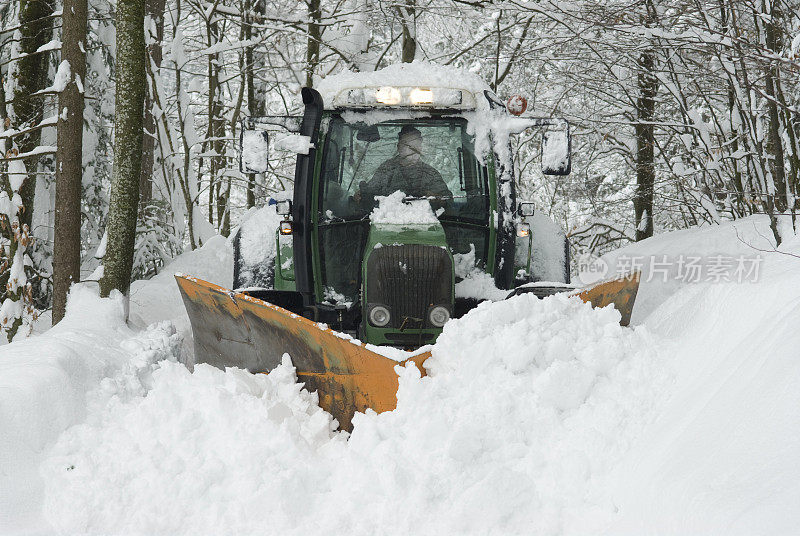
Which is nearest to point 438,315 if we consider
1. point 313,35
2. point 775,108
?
point 775,108

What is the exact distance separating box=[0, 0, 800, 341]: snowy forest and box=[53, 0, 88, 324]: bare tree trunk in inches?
0.5

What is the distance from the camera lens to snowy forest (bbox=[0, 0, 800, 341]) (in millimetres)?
6152

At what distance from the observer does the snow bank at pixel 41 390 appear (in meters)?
3.05

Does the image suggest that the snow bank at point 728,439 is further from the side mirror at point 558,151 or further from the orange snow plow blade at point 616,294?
the side mirror at point 558,151

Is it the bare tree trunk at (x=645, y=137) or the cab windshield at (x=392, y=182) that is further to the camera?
the bare tree trunk at (x=645, y=137)

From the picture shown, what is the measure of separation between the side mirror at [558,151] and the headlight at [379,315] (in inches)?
56.6

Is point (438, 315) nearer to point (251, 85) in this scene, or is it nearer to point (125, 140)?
point (125, 140)

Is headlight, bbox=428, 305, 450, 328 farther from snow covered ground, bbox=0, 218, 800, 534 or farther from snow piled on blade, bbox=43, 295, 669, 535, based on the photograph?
snow piled on blade, bbox=43, 295, 669, 535

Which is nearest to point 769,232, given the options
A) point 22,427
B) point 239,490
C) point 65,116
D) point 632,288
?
point 632,288

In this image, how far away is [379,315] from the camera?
4469 millimetres

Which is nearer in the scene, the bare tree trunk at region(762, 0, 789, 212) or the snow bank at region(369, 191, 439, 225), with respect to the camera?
the snow bank at region(369, 191, 439, 225)

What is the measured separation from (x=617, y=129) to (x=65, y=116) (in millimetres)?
7322

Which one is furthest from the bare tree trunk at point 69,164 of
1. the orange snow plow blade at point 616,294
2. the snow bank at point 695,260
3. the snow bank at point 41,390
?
the orange snow plow blade at point 616,294

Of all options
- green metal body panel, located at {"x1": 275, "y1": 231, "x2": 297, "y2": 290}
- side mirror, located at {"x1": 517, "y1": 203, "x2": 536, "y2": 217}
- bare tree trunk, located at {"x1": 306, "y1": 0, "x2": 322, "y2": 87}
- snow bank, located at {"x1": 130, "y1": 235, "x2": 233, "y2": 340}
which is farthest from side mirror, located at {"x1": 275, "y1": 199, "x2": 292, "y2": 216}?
bare tree trunk, located at {"x1": 306, "y1": 0, "x2": 322, "y2": 87}
